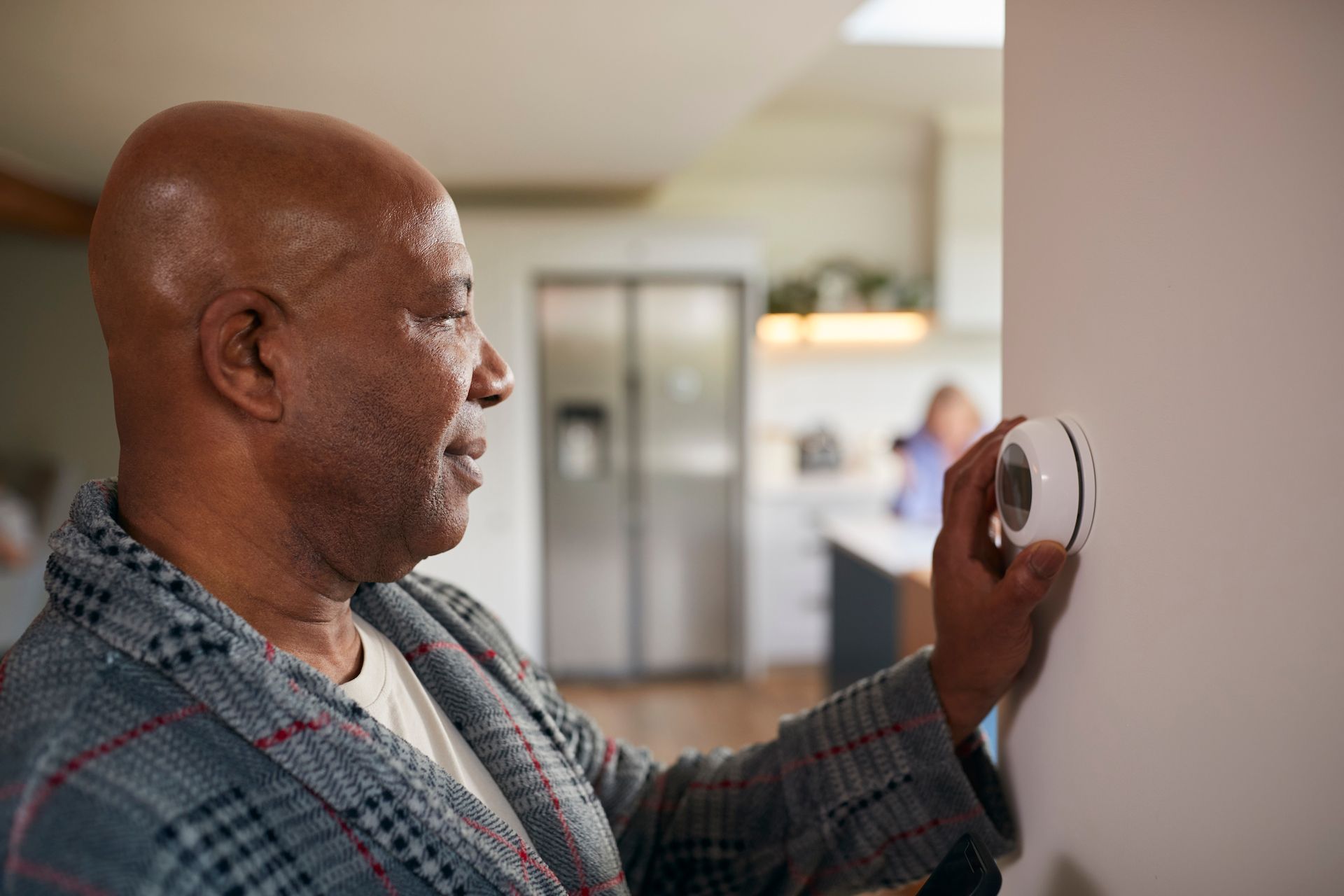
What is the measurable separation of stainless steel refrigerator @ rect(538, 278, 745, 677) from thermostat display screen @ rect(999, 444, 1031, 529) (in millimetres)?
3457

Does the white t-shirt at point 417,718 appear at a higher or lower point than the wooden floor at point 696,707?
higher

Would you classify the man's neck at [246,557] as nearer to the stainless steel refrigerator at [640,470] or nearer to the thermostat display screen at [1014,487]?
the thermostat display screen at [1014,487]

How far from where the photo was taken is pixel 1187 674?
0.59 metres

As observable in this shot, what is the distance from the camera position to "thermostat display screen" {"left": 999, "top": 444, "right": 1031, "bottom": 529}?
74 centimetres

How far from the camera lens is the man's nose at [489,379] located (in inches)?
30.9

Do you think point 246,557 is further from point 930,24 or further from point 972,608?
point 930,24

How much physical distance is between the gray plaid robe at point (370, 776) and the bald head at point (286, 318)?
0.32 feet

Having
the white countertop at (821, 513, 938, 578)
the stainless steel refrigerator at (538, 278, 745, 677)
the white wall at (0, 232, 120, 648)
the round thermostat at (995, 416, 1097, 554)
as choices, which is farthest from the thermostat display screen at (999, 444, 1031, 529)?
the white wall at (0, 232, 120, 648)

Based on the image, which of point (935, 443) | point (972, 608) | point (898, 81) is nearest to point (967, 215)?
point (898, 81)

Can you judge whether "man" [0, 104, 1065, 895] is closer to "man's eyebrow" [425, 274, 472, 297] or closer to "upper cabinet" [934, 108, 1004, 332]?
"man's eyebrow" [425, 274, 472, 297]

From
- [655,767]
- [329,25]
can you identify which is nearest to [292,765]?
[655,767]

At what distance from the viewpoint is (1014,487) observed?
2.50 ft

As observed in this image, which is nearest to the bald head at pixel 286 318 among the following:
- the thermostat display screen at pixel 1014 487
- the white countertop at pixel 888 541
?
the thermostat display screen at pixel 1014 487

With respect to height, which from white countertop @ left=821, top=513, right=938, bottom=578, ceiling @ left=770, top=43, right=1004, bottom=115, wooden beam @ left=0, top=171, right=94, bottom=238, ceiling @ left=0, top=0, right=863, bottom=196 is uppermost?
ceiling @ left=770, top=43, right=1004, bottom=115
